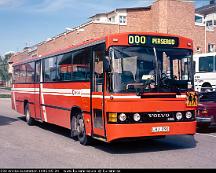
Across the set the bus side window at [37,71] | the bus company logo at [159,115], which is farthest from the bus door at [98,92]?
the bus side window at [37,71]

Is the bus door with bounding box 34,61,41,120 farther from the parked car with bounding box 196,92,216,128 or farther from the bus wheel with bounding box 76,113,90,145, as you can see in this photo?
the parked car with bounding box 196,92,216,128

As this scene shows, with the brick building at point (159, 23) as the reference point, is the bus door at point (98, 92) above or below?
below

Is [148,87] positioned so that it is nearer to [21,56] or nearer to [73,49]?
[73,49]

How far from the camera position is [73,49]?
12.2 m

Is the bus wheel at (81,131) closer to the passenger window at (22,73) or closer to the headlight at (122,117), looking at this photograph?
the headlight at (122,117)

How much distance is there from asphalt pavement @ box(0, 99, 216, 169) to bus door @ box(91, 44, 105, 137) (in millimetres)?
661

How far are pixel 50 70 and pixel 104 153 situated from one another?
5.56 metres

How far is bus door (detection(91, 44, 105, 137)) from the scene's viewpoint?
971 centimetres

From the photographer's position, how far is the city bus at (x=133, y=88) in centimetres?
925

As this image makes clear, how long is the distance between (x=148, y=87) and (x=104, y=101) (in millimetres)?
1129

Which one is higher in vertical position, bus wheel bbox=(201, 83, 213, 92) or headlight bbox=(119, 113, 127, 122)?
bus wheel bbox=(201, 83, 213, 92)

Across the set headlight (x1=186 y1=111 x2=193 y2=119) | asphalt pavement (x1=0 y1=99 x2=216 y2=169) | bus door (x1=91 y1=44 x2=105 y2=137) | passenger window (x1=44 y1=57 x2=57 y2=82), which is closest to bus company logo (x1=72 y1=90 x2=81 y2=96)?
bus door (x1=91 y1=44 x2=105 y2=137)

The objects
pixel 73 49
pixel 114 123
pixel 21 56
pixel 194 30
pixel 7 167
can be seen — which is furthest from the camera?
pixel 21 56

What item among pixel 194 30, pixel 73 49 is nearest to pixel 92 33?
pixel 194 30
